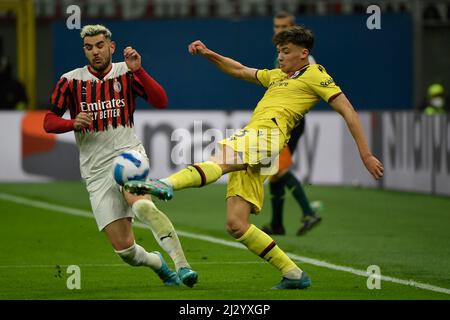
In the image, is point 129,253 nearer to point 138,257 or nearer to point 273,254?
point 138,257

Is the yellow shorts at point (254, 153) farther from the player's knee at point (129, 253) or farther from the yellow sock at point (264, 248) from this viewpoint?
the player's knee at point (129, 253)

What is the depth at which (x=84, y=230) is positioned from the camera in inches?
555

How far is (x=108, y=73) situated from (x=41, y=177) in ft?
40.1

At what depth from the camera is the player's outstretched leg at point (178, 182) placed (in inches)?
317

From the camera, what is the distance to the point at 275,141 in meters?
9.05

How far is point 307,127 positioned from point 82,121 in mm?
11748

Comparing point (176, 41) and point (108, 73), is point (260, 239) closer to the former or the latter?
point (108, 73)

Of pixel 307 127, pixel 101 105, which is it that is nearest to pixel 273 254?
pixel 101 105

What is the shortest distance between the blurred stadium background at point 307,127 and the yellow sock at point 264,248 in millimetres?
325

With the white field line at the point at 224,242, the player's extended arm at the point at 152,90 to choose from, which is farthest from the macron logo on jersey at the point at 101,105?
the white field line at the point at 224,242

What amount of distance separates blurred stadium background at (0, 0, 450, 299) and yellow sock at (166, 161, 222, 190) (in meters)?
0.87

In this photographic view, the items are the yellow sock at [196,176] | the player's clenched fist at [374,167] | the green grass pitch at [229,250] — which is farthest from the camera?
the green grass pitch at [229,250]

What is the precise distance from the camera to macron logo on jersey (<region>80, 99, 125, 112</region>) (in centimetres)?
931

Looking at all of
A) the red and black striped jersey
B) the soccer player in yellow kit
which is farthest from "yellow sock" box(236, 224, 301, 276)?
the red and black striped jersey
